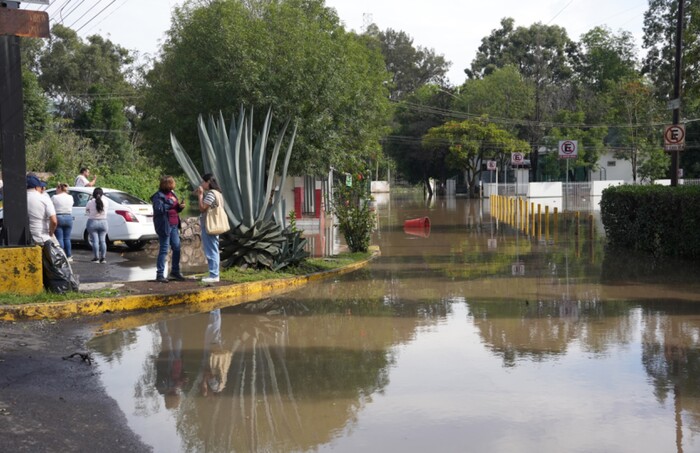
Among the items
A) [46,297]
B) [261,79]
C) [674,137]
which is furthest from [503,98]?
[46,297]

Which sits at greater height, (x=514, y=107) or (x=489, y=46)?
(x=489, y=46)

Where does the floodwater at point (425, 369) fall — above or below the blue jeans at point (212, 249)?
below

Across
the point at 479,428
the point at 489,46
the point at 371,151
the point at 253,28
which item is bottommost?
the point at 479,428

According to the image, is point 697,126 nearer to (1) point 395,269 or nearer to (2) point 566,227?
(2) point 566,227

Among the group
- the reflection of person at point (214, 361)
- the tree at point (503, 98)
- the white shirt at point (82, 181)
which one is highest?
the tree at point (503, 98)

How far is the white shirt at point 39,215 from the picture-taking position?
34.1 feet

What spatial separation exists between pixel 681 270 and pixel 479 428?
400 inches

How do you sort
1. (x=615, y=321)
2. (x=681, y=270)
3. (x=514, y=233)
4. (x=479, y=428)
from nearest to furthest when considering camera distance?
(x=479, y=428)
(x=615, y=321)
(x=681, y=270)
(x=514, y=233)

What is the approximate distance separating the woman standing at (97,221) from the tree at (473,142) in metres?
49.2

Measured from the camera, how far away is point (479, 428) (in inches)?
222

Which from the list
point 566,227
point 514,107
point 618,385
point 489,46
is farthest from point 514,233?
point 489,46

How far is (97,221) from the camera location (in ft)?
49.6

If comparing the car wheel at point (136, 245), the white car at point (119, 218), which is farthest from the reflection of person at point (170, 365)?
the car wheel at point (136, 245)

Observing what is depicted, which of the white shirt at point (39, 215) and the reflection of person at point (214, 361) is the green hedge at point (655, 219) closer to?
the reflection of person at point (214, 361)
